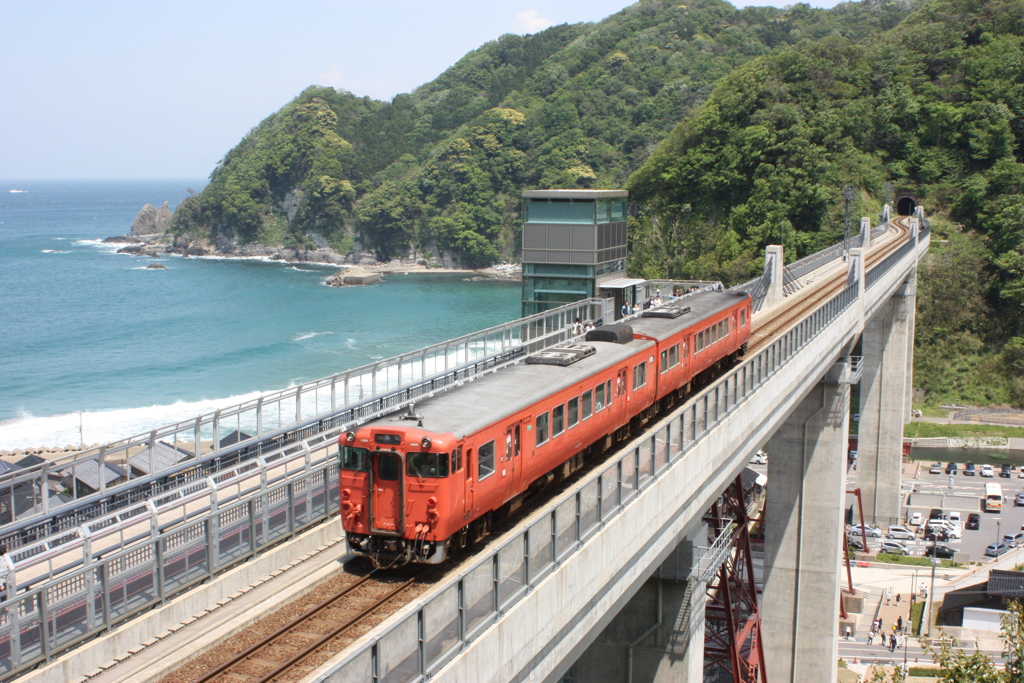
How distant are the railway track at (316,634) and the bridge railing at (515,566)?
2097mm

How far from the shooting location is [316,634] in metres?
11.9

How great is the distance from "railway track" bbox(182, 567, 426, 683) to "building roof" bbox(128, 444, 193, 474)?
720cm

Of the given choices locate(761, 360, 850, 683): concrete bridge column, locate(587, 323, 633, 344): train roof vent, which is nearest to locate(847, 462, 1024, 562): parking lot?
locate(761, 360, 850, 683): concrete bridge column

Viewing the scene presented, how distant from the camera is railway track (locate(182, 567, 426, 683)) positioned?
10.9 meters

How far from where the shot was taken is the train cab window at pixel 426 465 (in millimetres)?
13438

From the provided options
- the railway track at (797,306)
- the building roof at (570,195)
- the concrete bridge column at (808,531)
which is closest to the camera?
the railway track at (797,306)

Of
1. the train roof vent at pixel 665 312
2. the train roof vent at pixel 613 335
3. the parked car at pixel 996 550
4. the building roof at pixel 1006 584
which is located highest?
the train roof vent at pixel 665 312

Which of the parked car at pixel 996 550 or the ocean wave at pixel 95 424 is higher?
the ocean wave at pixel 95 424

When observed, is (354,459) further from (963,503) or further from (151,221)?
(151,221)

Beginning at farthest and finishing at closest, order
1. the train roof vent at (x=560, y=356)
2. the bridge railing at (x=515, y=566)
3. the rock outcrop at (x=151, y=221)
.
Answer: the rock outcrop at (x=151, y=221) → the train roof vent at (x=560, y=356) → the bridge railing at (x=515, y=566)

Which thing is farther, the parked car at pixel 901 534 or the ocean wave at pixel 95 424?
the ocean wave at pixel 95 424

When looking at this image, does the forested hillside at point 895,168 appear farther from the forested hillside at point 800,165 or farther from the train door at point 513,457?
the train door at point 513,457

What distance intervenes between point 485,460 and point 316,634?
387 centimetres

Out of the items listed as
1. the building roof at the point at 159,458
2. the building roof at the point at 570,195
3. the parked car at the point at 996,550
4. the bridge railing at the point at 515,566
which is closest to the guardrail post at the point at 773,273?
the building roof at the point at 570,195
